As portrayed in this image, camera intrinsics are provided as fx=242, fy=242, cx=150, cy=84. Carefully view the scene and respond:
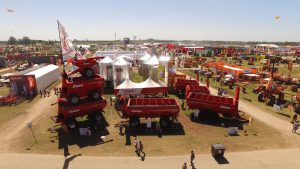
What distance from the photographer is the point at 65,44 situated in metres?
20.5

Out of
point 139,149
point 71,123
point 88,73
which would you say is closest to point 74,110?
point 71,123

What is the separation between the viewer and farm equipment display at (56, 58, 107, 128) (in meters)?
22.1

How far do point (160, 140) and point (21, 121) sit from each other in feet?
48.4

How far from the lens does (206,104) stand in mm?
24703

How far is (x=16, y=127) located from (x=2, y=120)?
325cm

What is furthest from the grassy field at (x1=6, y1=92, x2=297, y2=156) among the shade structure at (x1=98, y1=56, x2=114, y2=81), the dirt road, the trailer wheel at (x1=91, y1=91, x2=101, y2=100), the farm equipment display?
the shade structure at (x1=98, y1=56, x2=114, y2=81)

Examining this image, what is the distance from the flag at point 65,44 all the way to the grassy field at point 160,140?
7.04 meters

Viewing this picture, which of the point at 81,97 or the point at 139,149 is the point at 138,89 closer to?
the point at 81,97

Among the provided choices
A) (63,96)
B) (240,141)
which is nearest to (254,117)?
(240,141)

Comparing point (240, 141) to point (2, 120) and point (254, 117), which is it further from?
point (2, 120)

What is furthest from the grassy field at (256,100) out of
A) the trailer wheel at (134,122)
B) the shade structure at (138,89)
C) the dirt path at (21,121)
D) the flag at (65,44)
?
the dirt path at (21,121)

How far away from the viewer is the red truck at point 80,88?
22.2 metres

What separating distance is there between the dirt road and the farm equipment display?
16.9 feet

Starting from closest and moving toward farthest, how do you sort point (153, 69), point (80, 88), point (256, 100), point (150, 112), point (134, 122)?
point (150, 112)
point (134, 122)
point (80, 88)
point (256, 100)
point (153, 69)
